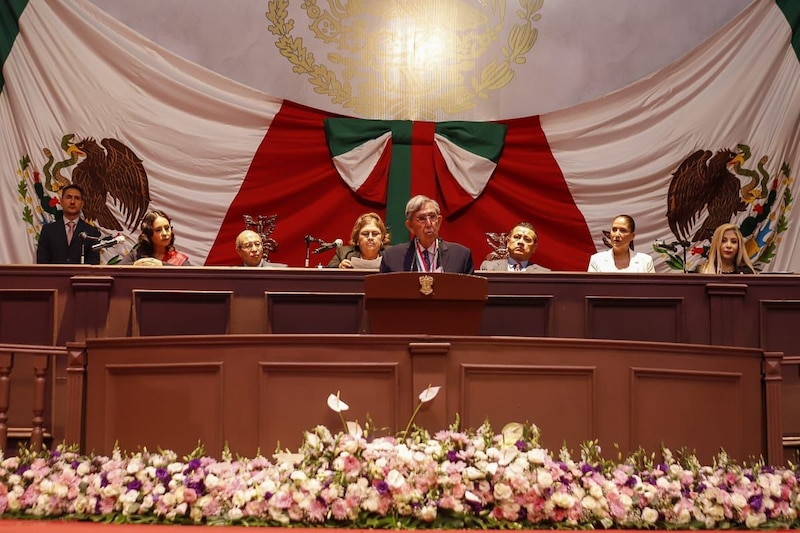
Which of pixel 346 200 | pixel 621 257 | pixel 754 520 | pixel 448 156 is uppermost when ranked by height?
pixel 448 156

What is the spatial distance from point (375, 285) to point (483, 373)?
25.9 inches

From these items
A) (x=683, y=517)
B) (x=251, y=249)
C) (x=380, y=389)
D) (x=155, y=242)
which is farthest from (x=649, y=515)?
(x=155, y=242)

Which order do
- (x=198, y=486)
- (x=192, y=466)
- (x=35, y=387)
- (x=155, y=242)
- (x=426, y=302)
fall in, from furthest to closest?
(x=155, y=242) < (x=35, y=387) < (x=426, y=302) < (x=192, y=466) < (x=198, y=486)

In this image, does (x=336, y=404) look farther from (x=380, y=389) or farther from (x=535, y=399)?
(x=535, y=399)

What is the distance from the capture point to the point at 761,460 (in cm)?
421

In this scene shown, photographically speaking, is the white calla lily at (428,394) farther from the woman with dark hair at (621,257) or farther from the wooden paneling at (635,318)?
the woman with dark hair at (621,257)

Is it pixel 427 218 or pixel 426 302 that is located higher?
pixel 427 218

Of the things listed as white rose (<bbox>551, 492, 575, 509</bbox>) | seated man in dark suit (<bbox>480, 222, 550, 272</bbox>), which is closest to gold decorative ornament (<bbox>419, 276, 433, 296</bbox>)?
white rose (<bbox>551, 492, 575, 509</bbox>)

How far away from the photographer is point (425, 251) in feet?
17.4

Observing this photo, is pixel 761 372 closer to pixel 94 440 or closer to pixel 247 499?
pixel 247 499

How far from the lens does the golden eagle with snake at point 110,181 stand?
7.52 meters

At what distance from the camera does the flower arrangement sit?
142 inches

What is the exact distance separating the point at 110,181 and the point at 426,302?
4231 mm

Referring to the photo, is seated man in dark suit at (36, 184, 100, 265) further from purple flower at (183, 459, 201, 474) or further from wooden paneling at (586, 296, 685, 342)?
wooden paneling at (586, 296, 685, 342)
